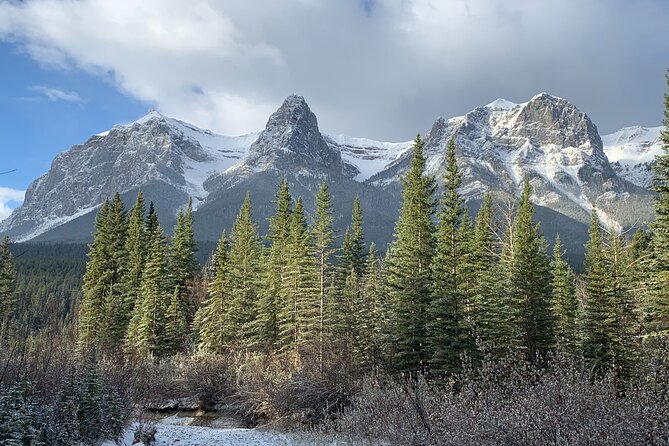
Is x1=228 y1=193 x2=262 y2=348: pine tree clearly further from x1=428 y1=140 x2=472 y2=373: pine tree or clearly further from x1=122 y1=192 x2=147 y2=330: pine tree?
x1=428 y1=140 x2=472 y2=373: pine tree

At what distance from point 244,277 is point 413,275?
768 inches

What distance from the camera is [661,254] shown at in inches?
828

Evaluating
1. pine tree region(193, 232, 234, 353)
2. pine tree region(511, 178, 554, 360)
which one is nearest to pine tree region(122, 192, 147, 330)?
pine tree region(193, 232, 234, 353)

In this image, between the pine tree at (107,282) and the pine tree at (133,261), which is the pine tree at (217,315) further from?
the pine tree at (107,282)

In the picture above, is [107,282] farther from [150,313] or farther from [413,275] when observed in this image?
[413,275]

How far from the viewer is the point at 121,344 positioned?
41.6m

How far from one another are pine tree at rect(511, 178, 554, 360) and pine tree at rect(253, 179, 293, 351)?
1579 centimetres

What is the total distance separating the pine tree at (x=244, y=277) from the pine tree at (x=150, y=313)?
5568 mm

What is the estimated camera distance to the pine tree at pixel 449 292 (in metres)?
21.9

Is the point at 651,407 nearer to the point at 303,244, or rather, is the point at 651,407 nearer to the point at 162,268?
the point at 303,244

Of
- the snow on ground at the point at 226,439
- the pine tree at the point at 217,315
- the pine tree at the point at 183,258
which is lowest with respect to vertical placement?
the snow on ground at the point at 226,439

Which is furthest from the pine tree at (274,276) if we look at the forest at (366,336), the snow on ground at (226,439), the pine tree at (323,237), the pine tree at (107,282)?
the snow on ground at (226,439)

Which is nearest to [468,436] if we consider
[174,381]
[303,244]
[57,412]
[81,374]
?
[57,412]

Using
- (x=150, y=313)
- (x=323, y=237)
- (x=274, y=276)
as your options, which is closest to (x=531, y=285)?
(x=323, y=237)
